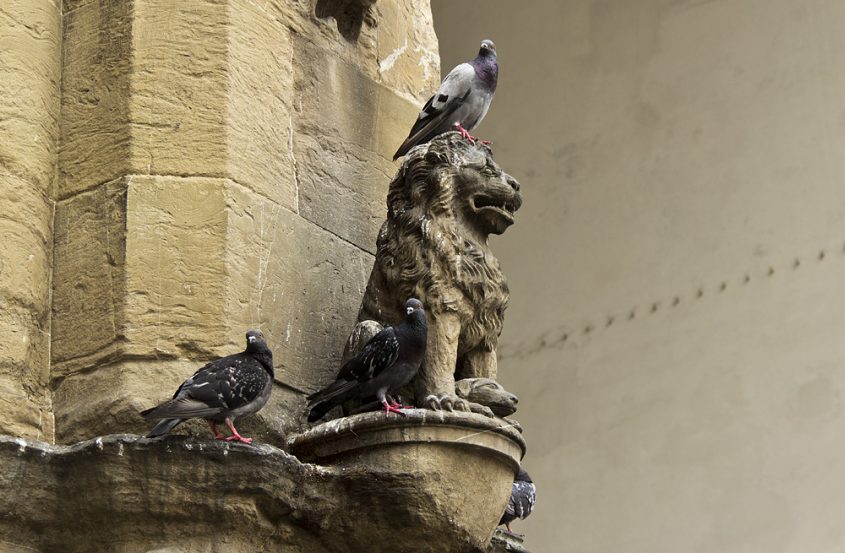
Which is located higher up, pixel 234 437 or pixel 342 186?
pixel 342 186

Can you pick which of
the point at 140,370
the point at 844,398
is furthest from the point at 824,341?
the point at 140,370

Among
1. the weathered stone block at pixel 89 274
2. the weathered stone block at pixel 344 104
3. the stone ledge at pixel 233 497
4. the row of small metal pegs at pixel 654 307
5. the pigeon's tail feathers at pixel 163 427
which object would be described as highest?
the row of small metal pegs at pixel 654 307

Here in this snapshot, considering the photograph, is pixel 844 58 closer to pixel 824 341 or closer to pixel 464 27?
pixel 824 341

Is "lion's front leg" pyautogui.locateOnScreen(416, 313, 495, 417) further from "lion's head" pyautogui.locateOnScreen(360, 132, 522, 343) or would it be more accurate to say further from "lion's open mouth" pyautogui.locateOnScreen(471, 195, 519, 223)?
"lion's open mouth" pyautogui.locateOnScreen(471, 195, 519, 223)

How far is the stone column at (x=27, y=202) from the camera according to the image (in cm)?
607

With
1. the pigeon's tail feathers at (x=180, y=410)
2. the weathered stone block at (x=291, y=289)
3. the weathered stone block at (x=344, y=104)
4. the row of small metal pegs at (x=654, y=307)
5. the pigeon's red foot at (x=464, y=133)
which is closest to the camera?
the pigeon's tail feathers at (x=180, y=410)

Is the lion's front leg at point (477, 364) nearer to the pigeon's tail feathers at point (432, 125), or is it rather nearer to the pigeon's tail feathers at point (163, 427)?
the pigeon's tail feathers at point (432, 125)

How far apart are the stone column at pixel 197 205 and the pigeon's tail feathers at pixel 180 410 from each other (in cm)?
42

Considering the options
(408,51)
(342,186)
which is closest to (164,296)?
(342,186)

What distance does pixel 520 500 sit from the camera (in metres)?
6.88

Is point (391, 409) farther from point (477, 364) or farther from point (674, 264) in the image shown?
point (674, 264)

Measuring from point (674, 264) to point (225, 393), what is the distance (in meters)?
6.18

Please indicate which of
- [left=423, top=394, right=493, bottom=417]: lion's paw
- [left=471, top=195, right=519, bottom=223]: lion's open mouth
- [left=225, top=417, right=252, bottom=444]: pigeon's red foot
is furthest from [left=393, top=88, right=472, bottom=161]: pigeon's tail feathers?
[left=225, top=417, right=252, bottom=444]: pigeon's red foot

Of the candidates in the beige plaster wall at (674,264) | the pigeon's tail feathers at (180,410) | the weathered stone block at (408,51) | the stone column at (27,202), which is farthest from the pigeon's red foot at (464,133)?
the beige plaster wall at (674,264)
